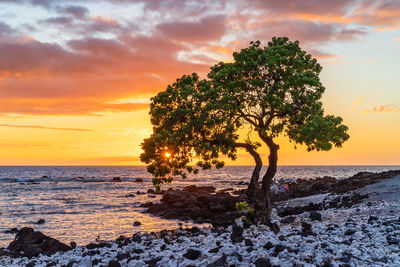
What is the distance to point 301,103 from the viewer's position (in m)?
20.2

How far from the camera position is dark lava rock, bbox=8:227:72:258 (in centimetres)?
1977

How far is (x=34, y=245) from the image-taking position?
20766 mm

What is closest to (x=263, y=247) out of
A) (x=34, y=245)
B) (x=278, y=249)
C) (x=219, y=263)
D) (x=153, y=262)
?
(x=278, y=249)

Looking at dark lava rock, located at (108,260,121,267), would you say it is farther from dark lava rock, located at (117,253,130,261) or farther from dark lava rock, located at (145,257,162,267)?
dark lava rock, located at (145,257,162,267)

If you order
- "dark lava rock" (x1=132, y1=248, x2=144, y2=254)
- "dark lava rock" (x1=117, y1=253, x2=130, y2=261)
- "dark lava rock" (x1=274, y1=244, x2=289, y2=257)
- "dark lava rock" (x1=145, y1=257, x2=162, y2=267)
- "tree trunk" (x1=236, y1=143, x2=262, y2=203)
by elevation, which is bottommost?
"dark lava rock" (x1=132, y1=248, x2=144, y2=254)

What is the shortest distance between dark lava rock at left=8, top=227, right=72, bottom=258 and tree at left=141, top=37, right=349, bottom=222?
6.68 metres

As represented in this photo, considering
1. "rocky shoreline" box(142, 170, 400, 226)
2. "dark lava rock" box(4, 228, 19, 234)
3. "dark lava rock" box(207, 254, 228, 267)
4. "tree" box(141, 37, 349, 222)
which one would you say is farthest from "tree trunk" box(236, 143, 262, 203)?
"dark lava rock" box(4, 228, 19, 234)

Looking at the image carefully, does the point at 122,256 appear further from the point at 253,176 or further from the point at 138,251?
the point at 253,176

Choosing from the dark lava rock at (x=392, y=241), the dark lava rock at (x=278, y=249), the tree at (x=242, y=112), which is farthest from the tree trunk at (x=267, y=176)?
A: the dark lava rock at (x=278, y=249)

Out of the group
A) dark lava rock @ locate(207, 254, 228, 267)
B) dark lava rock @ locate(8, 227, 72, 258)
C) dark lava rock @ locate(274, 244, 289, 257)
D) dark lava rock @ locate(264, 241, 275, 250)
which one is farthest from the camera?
dark lava rock @ locate(8, 227, 72, 258)

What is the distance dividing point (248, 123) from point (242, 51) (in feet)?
13.7

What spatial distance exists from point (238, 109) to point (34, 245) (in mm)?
13890

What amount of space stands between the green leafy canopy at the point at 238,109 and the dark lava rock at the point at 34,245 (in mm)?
6684

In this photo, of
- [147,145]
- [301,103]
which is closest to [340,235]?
[301,103]
